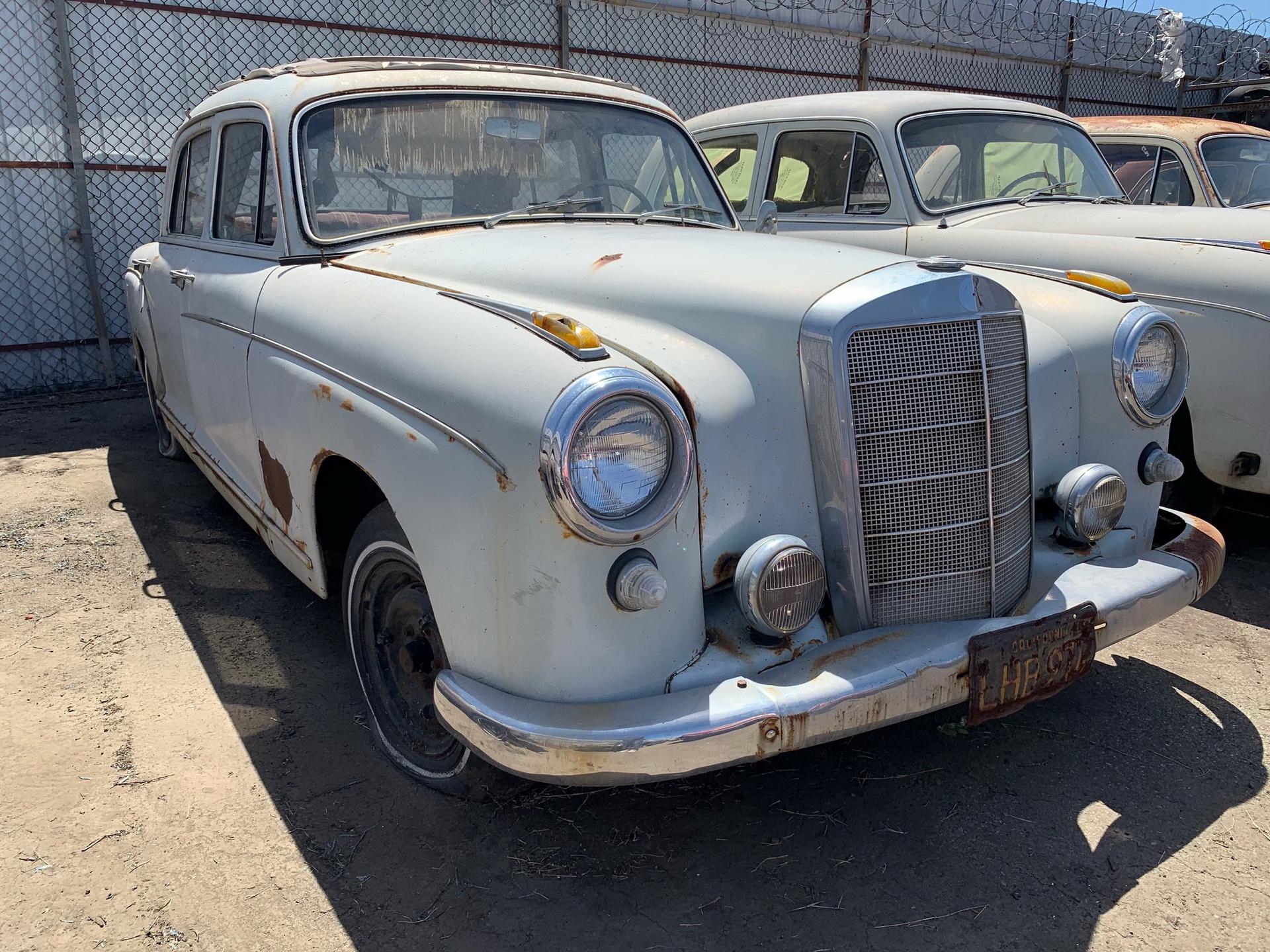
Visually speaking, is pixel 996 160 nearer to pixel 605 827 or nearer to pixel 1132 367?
pixel 1132 367

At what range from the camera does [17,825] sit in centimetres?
242

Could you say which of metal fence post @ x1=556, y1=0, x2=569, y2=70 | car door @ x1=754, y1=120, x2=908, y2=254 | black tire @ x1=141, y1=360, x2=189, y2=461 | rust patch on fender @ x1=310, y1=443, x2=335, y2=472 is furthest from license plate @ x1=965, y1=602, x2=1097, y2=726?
metal fence post @ x1=556, y1=0, x2=569, y2=70

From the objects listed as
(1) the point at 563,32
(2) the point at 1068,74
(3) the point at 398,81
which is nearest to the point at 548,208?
(3) the point at 398,81

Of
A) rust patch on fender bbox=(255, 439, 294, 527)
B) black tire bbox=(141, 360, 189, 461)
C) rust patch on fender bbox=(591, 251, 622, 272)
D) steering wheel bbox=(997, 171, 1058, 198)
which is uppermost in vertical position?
steering wheel bbox=(997, 171, 1058, 198)

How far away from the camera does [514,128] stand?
3.33 metres

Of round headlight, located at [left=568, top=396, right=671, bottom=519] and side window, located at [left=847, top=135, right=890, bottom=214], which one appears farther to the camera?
side window, located at [left=847, top=135, right=890, bottom=214]

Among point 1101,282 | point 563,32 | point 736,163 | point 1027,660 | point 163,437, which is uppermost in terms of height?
point 563,32

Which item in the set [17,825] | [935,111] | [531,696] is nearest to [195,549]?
[17,825]

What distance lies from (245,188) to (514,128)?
3.27ft

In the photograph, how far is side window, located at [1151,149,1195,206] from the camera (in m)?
5.97

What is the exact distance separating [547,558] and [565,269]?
1058 mm

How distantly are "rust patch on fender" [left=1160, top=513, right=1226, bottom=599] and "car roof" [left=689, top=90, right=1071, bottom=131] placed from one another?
110 inches

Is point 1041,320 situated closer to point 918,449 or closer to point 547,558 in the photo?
point 918,449

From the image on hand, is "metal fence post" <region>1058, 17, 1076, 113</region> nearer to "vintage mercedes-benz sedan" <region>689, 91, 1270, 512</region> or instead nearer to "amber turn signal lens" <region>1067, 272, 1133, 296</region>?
"vintage mercedes-benz sedan" <region>689, 91, 1270, 512</region>
